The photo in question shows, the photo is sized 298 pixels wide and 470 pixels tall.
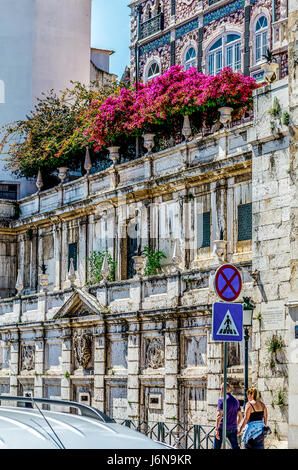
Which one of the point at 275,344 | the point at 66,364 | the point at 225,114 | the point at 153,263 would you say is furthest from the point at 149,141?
the point at 275,344

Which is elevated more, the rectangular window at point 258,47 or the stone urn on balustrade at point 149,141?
the rectangular window at point 258,47

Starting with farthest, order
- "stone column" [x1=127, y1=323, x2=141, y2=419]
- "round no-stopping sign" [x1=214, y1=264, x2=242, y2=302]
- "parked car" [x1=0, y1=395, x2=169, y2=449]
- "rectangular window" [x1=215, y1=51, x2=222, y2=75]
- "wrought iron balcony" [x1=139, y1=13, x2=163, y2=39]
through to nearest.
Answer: "wrought iron balcony" [x1=139, y1=13, x2=163, y2=39] → "rectangular window" [x1=215, y1=51, x2=222, y2=75] → "stone column" [x1=127, y1=323, x2=141, y2=419] → "round no-stopping sign" [x1=214, y1=264, x2=242, y2=302] → "parked car" [x1=0, y1=395, x2=169, y2=449]

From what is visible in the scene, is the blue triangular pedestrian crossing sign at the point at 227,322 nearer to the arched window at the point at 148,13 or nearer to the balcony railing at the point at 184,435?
the balcony railing at the point at 184,435

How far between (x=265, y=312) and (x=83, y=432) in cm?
1339

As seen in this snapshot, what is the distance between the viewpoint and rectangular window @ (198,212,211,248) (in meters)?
24.1

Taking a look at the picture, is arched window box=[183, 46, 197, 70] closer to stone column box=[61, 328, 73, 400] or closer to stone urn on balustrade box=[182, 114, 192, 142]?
stone urn on balustrade box=[182, 114, 192, 142]

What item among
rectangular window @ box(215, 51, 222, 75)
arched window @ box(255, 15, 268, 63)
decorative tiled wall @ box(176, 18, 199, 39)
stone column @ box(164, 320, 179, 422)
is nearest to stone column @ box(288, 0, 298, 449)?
stone column @ box(164, 320, 179, 422)

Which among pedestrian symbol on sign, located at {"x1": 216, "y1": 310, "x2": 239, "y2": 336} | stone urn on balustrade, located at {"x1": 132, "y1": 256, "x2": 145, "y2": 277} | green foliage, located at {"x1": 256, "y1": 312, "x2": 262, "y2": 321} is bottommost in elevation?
pedestrian symbol on sign, located at {"x1": 216, "y1": 310, "x2": 239, "y2": 336}

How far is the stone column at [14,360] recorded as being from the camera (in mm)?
28984

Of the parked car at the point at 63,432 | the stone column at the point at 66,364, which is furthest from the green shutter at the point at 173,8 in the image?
the parked car at the point at 63,432

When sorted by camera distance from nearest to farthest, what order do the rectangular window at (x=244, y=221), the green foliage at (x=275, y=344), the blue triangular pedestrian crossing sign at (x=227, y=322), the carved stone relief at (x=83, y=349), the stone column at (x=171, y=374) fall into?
the blue triangular pedestrian crossing sign at (x=227, y=322) → the green foliage at (x=275, y=344) → the stone column at (x=171, y=374) → the rectangular window at (x=244, y=221) → the carved stone relief at (x=83, y=349)

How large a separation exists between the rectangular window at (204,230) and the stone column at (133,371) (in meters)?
2.59

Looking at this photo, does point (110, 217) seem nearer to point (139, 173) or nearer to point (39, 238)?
point (139, 173)

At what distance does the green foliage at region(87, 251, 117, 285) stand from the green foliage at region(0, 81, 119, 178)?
168 inches
